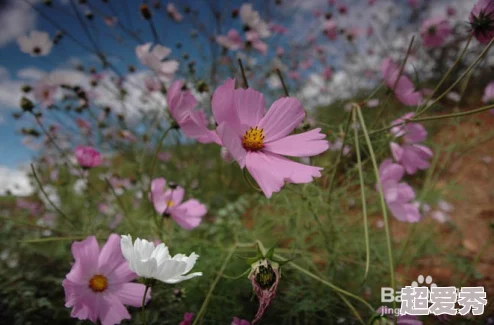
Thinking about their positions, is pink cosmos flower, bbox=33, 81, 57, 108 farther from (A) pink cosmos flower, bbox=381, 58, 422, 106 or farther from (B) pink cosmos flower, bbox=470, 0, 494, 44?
(B) pink cosmos flower, bbox=470, 0, 494, 44

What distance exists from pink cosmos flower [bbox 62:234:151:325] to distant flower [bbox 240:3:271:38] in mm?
905

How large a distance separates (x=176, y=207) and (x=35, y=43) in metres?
0.71

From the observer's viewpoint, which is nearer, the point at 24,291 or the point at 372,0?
the point at 24,291

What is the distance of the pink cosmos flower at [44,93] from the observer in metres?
1.09

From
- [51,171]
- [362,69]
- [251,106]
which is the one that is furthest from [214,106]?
[362,69]

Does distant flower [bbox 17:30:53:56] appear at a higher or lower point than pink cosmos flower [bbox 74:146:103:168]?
higher

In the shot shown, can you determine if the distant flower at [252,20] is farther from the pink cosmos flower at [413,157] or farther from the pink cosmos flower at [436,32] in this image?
the pink cosmos flower at [413,157]

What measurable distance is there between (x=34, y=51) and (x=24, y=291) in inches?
26.1

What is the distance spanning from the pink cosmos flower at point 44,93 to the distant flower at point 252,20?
24.9 inches

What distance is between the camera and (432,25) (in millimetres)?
972

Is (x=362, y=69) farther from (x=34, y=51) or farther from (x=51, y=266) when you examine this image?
(x=51, y=266)

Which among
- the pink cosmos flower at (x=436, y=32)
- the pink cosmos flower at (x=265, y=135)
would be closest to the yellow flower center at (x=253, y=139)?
the pink cosmos flower at (x=265, y=135)

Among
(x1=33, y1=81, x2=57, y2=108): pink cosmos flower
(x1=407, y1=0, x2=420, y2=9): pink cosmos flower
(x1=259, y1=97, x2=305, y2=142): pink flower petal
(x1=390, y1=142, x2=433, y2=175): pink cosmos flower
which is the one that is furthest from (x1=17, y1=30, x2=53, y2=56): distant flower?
(x1=407, y1=0, x2=420, y2=9): pink cosmos flower

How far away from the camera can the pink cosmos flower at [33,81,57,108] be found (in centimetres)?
109
